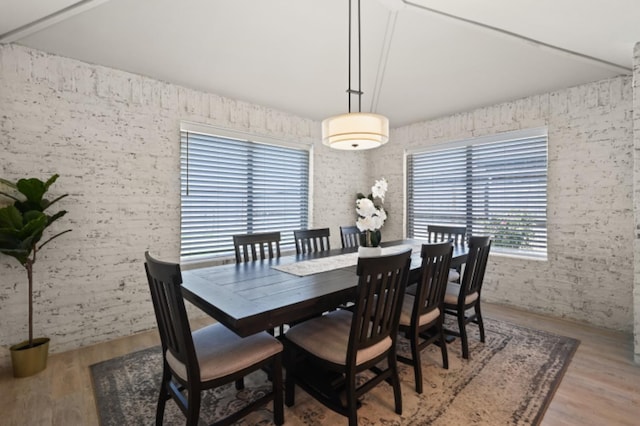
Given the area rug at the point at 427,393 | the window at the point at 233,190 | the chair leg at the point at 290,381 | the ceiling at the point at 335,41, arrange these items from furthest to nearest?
1. the window at the point at 233,190
2. the ceiling at the point at 335,41
3. the chair leg at the point at 290,381
4. the area rug at the point at 427,393

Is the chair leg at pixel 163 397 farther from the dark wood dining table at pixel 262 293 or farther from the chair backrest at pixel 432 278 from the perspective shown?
the chair backrest at pixel 432 278

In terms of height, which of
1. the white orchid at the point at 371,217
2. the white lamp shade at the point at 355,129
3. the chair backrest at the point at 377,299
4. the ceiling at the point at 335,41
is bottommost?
the chair backrest at the point at 377,299

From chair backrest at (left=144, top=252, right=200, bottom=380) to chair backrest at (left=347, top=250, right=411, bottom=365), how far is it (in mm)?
812

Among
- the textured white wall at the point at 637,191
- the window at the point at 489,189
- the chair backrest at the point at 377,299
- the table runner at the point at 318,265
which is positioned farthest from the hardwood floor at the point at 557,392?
the window at the point at 489,189

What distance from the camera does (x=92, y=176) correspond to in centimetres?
278

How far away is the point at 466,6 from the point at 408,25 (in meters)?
0.54

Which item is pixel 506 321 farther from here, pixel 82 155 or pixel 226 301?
pixel 82 155

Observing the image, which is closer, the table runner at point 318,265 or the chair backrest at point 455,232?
the table runner at point 318,265

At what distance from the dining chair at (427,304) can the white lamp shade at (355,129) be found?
97 centimetres

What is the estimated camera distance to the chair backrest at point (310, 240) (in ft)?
10.6

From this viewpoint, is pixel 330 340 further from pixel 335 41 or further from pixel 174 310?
pixel 335 41

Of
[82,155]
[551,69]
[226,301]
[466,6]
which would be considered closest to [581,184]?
[551,69]

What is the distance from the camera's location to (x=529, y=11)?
210 cm

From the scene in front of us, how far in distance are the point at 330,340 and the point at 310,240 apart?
162 centimetres
